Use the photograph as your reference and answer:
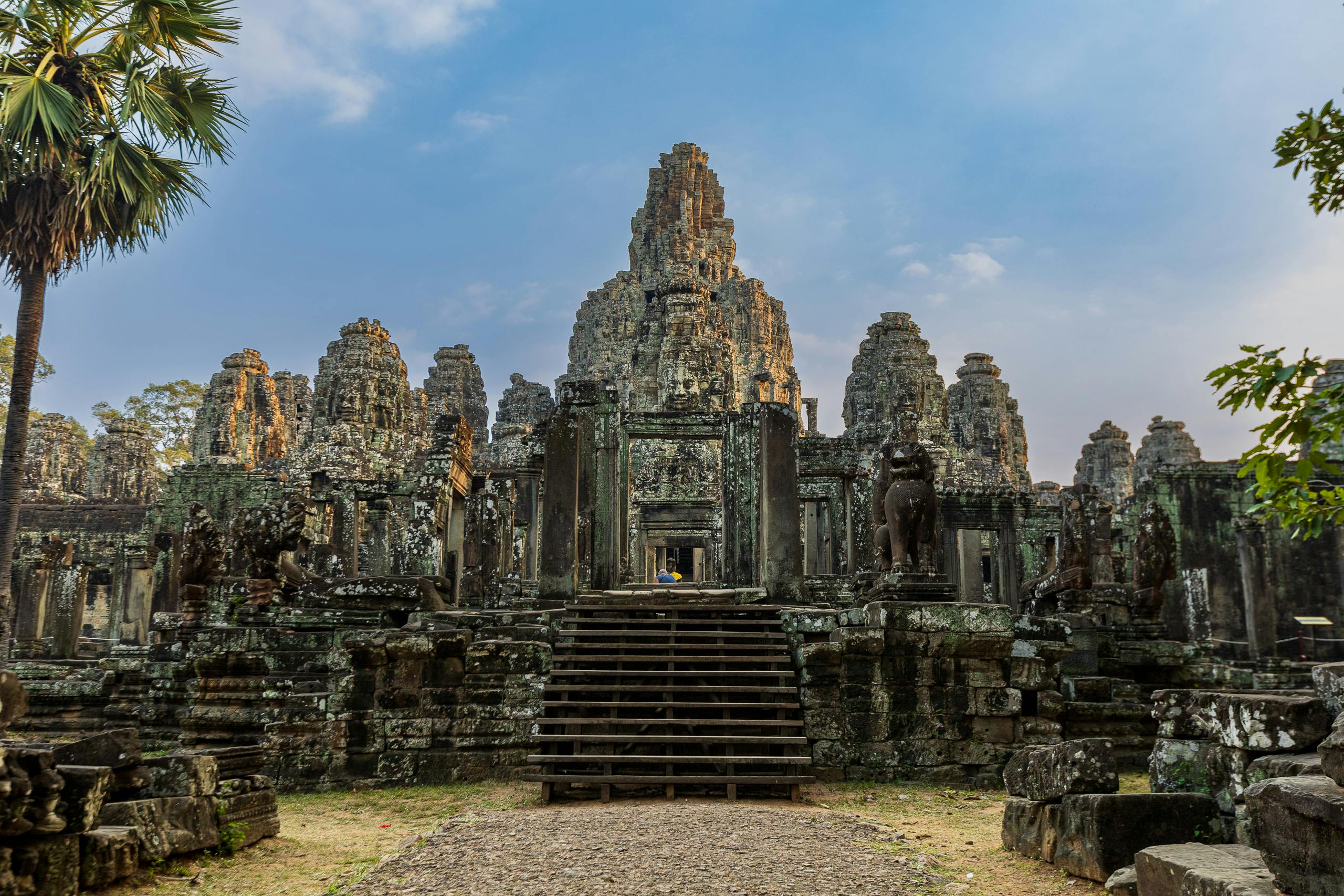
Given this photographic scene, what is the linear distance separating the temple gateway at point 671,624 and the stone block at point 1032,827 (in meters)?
0.85

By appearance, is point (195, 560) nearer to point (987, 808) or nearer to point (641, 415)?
point (641, 415)

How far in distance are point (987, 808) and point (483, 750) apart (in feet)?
15.8

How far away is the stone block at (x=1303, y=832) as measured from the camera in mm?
3299

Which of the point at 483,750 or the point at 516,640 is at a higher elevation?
the point at 516,640

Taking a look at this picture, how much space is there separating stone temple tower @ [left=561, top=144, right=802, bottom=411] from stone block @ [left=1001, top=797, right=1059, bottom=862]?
87.0 feet

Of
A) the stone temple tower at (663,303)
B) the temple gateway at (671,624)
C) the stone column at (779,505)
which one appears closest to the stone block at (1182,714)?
the temple gateway at (671,624)

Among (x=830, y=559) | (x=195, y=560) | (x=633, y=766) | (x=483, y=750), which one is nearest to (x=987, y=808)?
(x=633, y=766)

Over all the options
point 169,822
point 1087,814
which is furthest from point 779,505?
point 169,822

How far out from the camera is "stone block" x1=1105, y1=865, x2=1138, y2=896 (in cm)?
439

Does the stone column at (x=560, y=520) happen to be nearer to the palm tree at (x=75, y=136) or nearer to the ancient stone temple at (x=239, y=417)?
the palm tree at (x=75, y=136)

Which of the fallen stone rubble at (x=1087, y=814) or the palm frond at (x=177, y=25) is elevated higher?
the palm frond at (x=177, y=25)

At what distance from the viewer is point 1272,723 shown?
446 cm

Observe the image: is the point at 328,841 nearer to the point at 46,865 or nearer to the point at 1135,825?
the point at 46,865

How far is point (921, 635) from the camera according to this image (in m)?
9.26
